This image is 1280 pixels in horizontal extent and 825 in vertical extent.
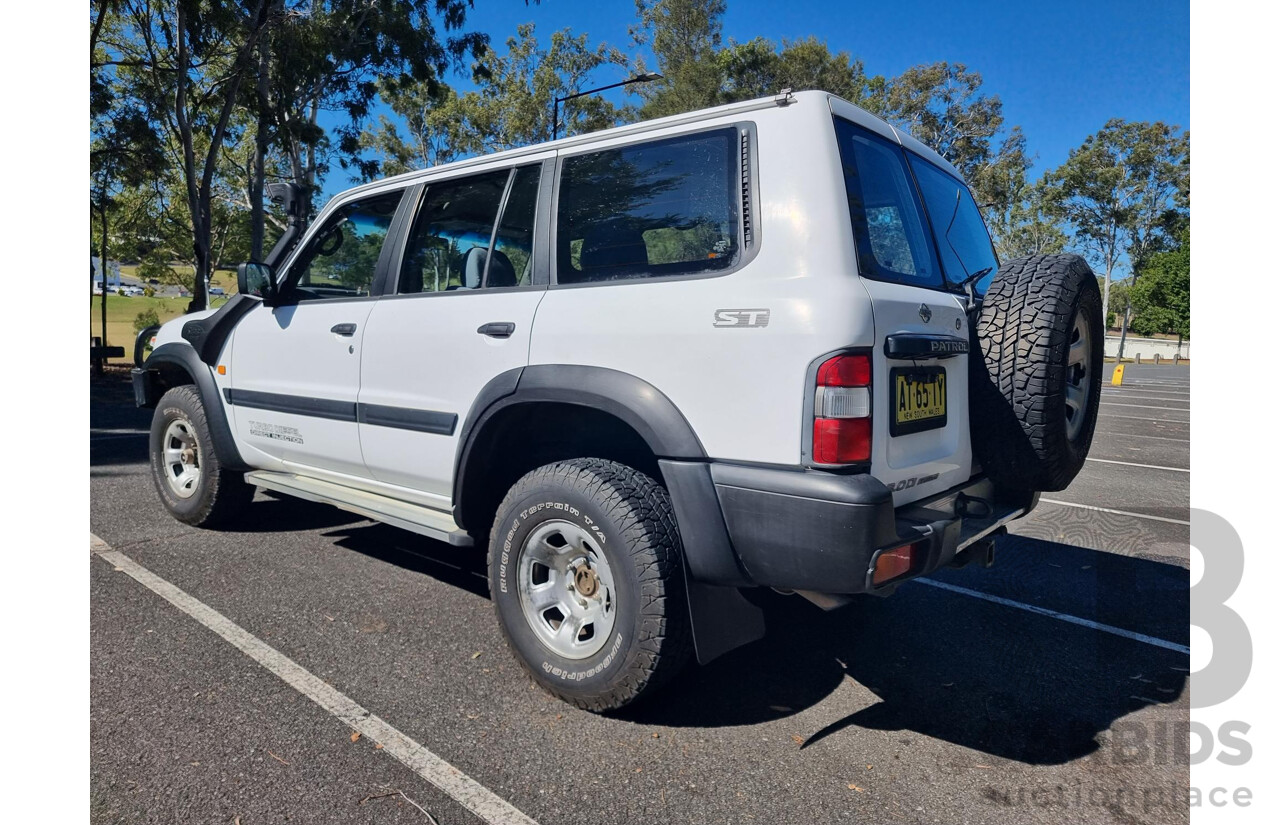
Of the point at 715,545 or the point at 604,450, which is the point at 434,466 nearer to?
the point at 604,450

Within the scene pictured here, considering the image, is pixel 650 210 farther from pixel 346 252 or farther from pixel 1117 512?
pixel 1117 512

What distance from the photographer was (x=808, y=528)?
7.46 feet

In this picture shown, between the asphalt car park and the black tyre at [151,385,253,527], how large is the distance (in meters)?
0.24

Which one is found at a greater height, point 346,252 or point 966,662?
point 346,252

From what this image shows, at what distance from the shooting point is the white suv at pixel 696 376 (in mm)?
2334

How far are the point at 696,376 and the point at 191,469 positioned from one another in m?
3.78

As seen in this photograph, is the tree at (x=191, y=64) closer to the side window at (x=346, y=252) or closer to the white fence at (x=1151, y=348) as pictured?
the side window at (x=346, y=252)

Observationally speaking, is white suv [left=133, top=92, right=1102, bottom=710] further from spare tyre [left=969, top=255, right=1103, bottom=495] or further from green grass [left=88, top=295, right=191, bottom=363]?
green grass [left=88, top=295, right=191, bottom=363]

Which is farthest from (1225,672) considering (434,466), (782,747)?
(434,466)

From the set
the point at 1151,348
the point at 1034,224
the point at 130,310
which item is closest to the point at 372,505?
the point at 1034,224

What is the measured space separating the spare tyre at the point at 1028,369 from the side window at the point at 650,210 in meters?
1.06

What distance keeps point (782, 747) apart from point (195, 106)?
52.5 feet

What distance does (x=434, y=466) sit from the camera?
10.9 ft

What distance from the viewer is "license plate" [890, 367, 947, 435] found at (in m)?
2.44
